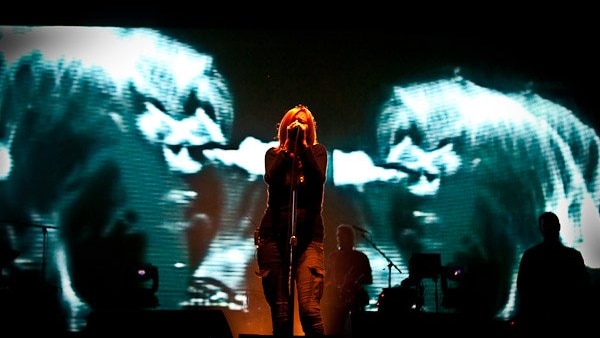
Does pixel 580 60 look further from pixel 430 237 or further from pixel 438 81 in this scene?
pixel 430 237

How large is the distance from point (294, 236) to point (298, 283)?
325 mm

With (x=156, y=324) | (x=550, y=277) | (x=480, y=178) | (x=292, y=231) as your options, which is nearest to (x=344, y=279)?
(x=480, y=178)

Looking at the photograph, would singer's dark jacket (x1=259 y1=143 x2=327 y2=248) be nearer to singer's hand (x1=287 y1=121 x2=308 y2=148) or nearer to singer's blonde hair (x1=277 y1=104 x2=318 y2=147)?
A: singer's hand (x1=287 y1=121 x2=308 y2=148)

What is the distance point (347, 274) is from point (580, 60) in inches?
133

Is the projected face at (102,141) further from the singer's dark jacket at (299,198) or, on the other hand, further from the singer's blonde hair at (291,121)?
the singer's dark jacket at (299,198)

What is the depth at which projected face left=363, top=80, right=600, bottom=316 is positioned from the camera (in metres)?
6.46

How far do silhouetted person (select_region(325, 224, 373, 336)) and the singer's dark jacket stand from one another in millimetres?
2804

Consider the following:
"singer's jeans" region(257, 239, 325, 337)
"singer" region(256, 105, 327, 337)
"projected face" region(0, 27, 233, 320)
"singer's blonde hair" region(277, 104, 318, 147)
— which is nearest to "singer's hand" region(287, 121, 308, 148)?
"singer" region(256, 105, 327, 337)

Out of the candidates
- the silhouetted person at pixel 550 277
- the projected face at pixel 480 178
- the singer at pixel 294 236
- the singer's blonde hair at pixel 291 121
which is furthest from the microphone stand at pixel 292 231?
the projected face at pixel 480 178

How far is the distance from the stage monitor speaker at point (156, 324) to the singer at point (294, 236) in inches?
14.3

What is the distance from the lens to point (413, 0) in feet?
19.6

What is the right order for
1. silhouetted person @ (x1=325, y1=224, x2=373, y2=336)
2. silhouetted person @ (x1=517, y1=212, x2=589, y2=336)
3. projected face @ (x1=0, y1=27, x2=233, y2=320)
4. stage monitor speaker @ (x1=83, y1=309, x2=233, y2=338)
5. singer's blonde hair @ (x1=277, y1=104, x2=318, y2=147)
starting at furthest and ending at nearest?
1. silhouetted person @ (x1=325, y1=224, x2=373, y2=336)
2. projected face @ (x1=0, y1=27, x2=233, y2=320)
3. silhouetted person @ (x1=517, y1=212, x2=589, y2=336)
4. singer's blonde hair @ (x1=277, y1=104, x2=318, y2=147)
5. stage monitor speaker @ (x1=83, y1=309, x2=233, y2=338)

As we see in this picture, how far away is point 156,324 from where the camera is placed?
134 inches

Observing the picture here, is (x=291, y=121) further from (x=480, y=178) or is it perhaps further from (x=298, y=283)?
(x=480, y=178)
